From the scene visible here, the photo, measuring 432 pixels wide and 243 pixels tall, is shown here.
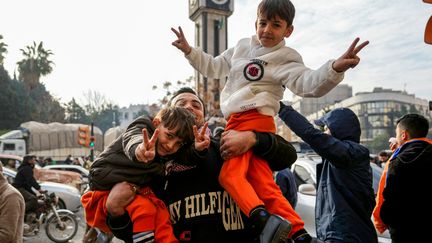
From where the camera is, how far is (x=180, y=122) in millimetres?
1805

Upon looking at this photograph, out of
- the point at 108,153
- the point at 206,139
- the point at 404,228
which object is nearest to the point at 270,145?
the point at 206,139

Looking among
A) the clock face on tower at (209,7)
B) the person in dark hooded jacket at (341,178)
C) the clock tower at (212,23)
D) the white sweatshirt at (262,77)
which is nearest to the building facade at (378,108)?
the clock face on tower at (209,7)

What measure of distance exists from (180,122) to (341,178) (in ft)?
5.98

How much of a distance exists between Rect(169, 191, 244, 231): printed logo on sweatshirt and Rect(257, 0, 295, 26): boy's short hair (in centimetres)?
96

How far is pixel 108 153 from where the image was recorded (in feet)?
6.27

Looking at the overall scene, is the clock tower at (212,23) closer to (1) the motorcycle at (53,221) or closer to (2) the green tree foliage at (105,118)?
(1) the motorcycle at (53,221)

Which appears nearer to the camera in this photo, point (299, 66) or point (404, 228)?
point (299, 66)

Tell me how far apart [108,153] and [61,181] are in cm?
1414

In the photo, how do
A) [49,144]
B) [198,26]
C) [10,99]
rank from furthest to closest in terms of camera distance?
1. [10,99]
2. [49,144]
3. [198,26]

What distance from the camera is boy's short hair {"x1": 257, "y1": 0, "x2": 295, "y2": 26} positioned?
7.21 feet

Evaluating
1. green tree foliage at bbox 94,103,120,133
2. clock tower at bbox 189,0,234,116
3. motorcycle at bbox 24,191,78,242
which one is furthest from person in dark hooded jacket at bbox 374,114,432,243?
green tree foliage at bbox 94,103,120,133

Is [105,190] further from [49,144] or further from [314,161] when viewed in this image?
[49,144]

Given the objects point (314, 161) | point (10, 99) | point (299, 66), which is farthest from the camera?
point (10, 99)

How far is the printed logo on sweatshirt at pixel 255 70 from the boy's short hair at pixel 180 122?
0.56m
